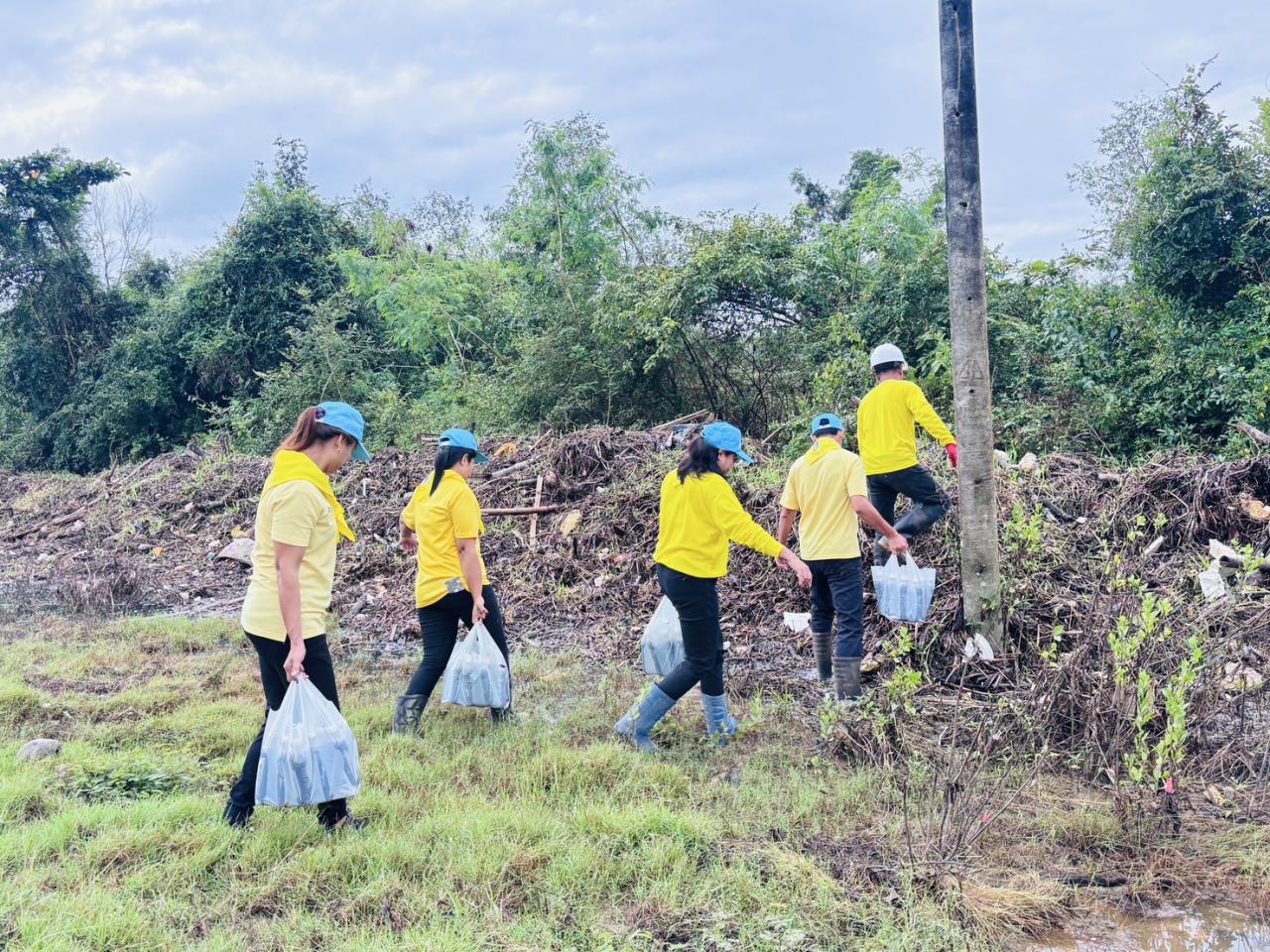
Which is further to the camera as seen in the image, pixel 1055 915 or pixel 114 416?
pixel 114 416

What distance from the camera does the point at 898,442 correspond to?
5691 millimetres

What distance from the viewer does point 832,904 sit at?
2885mm

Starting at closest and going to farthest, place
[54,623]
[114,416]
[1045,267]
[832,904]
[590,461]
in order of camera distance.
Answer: [832,904] < [54,623] < [590,461] < [1045,267] < [114,416]

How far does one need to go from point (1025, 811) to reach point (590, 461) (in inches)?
265

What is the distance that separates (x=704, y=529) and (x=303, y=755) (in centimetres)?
212

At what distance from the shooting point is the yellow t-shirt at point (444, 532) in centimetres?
463

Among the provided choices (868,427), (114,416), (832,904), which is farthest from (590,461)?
(114,416)

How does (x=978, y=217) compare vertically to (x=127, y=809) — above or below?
above

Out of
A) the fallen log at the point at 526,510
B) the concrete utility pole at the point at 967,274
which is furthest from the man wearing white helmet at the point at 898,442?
the fallen log at the point at 526,510

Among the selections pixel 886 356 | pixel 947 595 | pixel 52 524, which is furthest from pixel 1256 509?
pixel 52 524

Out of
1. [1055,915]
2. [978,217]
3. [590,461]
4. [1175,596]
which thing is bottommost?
[1055,915]

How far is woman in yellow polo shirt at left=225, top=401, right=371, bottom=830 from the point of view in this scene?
330 cm

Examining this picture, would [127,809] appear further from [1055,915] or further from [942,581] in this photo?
[942,581]

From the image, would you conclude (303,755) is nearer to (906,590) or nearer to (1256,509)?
(906,590)
